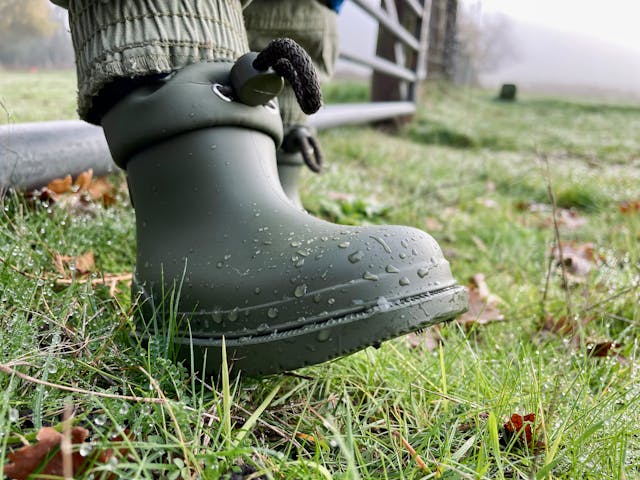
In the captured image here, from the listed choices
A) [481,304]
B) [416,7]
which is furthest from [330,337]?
[416,7]

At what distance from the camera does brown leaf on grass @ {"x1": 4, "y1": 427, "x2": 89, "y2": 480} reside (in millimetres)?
444

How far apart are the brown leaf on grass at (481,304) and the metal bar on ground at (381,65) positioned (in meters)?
1.92

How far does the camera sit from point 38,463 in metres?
0.45

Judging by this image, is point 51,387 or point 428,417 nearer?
point 51,387

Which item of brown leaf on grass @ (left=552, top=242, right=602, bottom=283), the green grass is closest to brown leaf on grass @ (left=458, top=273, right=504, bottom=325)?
the green grass

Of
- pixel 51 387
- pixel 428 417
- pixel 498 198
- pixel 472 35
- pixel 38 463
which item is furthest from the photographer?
pixel 472 35

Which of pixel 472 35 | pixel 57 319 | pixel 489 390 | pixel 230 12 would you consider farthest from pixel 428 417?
pixel 472 35

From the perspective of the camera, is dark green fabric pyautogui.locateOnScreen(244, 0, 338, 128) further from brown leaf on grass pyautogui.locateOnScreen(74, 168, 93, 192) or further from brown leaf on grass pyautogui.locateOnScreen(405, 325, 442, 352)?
brown leaf on grass pyautogui.locateOnScreen(405, 325, 442, 352)

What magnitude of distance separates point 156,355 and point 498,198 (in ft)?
6.73

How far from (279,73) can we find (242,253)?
0.23 m

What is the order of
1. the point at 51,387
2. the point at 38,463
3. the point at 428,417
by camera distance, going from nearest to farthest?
the point at 38,463 < the point at 51,387 < the point at 428,417

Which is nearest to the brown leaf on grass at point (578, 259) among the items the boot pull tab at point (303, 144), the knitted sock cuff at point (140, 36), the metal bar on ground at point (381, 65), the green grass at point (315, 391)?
the green grass at point (315, 391)

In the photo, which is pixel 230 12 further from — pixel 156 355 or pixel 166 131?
pixel 156 355

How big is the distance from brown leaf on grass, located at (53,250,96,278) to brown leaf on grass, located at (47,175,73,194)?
0.27 metres
